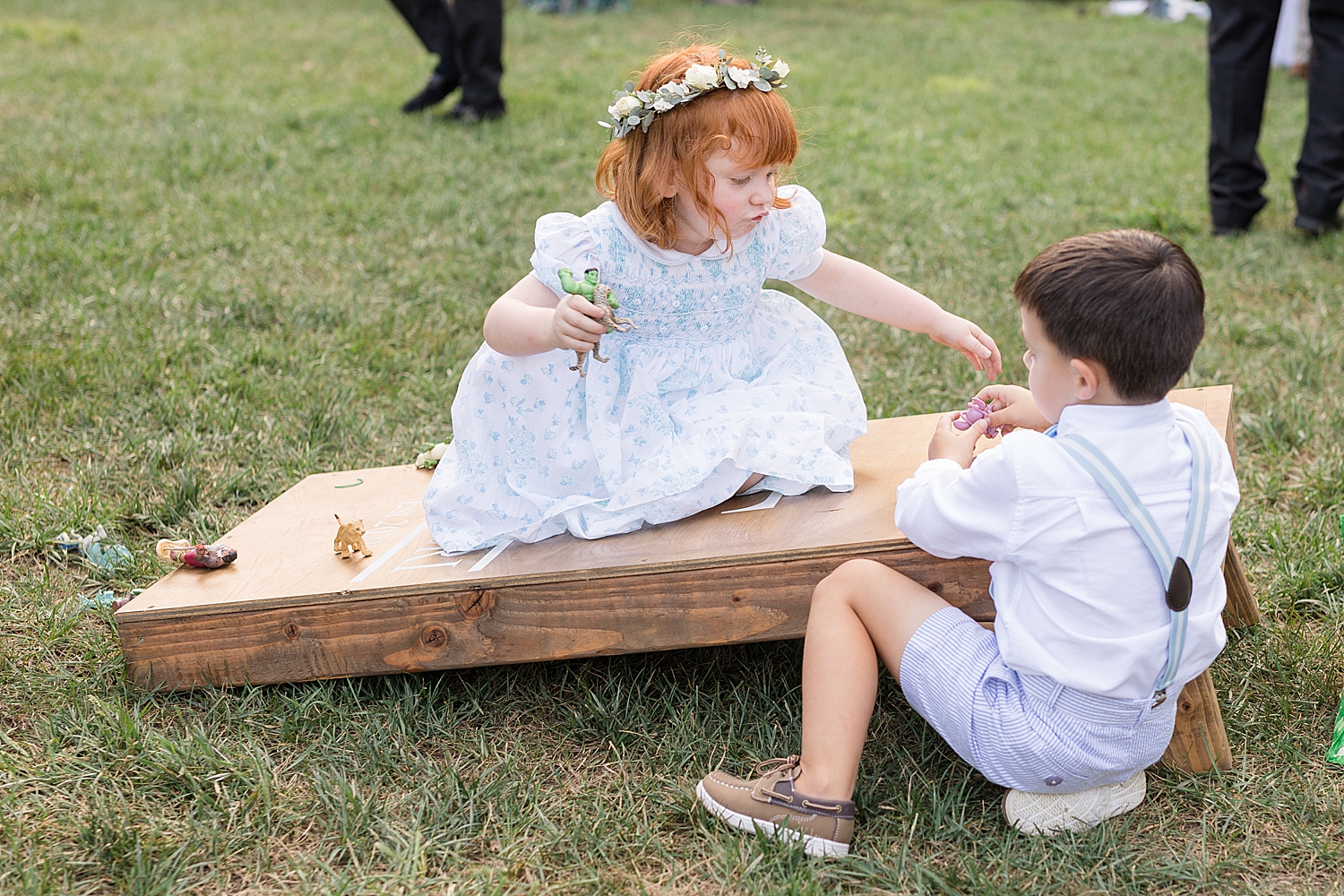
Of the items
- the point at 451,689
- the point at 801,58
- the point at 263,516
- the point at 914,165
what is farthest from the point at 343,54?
the point at 451,689

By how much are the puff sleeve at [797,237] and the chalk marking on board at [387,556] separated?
899mm

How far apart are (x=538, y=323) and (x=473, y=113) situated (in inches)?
193

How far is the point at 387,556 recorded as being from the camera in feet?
7.48

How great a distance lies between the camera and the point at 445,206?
16.9ft

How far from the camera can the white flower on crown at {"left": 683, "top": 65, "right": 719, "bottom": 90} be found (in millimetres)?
2090

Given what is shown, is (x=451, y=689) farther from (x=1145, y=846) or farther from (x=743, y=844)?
(x=1145, y=846)

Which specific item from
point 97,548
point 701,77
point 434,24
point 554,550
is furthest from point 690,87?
point 434,24

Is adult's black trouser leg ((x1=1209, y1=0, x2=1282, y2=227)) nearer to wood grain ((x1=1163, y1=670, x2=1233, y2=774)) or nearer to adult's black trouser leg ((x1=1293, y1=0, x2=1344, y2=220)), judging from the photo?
adult's black trouser leg ((x1=1293, y1=0, x2=1344, y2=220))

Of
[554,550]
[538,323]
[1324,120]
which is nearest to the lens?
[538,323]

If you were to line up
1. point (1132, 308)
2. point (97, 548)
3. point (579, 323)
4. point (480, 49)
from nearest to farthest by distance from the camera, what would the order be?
point (1132, 308), point (579, 323), point (97, 548), point (480, 49)

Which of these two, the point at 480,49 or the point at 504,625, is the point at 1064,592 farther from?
the point at 480,49

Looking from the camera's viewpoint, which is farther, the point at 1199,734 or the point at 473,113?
the point at 473,113

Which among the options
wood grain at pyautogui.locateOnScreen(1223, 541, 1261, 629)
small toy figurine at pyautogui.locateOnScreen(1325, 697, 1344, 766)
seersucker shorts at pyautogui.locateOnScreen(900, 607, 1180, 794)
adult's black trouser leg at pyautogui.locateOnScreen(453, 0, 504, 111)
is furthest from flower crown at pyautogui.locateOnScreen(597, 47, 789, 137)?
adult's black trouser leg at pyautogui.locateOnScreen(453, 0, 504, 111)

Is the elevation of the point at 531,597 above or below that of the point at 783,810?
above
